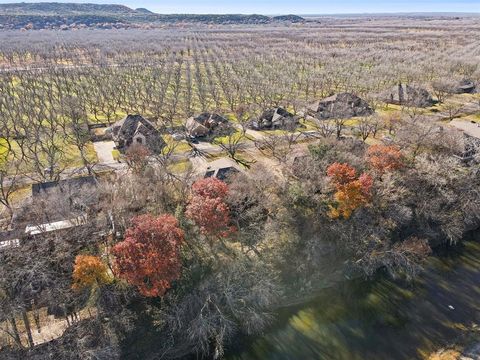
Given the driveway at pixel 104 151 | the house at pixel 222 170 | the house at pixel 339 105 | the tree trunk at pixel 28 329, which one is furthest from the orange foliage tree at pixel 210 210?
the house at pixel 339 105

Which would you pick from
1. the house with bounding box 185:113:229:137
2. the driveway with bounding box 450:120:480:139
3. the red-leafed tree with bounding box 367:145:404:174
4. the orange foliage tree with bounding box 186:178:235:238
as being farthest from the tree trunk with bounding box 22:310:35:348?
the driveway with bounding box 450:120:480:139

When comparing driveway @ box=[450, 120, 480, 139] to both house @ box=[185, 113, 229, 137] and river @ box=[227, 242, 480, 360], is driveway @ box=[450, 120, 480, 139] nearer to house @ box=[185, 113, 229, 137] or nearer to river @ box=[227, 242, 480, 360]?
A: river @ box=[227, 242, 480, 360]

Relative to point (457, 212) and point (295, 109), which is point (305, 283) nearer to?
point (457, 212)

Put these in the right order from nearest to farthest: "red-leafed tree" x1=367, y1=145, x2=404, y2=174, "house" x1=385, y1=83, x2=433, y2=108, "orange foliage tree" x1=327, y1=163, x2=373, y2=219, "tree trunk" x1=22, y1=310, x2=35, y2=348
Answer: "tree trunk" x1=22, y1=310, x2=35, y2=348, "orange foliage tree" x1=327, y1=163, x2=373, y2=219, "red-leafed tree" x1=367, y1=145, x2=404, y2=174, "house" x1=385, y1=83, x2=433, y2=108

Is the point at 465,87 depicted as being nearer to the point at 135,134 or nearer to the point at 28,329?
the point at 135,134

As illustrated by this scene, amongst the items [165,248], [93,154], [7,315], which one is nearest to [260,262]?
[165,248]

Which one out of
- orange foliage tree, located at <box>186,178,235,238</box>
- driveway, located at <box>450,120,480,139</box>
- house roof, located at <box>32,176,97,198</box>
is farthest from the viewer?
driveway, located at <box>450,120,480,139</box>

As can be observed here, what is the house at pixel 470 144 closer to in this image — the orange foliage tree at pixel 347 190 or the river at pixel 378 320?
the river at pixel 378 320

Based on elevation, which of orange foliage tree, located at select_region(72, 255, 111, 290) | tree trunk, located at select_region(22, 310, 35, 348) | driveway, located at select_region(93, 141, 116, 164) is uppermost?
orange foliage tree, located at select_region(72, 255, 111, 290)
